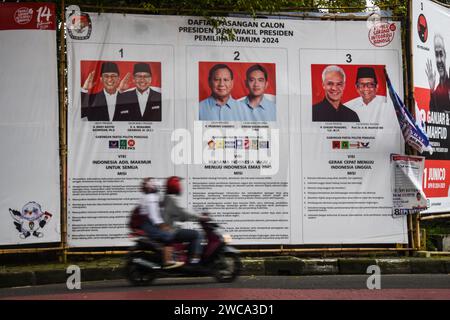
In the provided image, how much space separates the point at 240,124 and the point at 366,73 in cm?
233

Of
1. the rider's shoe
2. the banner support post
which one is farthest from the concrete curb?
the rider's shoe

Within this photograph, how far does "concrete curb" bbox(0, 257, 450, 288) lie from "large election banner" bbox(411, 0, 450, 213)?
5.29 feet

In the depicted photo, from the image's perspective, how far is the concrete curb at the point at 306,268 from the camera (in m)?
10.4

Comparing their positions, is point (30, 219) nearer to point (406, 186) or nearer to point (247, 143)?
point (247, 143)

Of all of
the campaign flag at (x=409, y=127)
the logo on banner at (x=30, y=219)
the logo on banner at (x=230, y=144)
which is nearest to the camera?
the logo on banner at (x=30, y=219)

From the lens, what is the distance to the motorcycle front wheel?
9461 mm

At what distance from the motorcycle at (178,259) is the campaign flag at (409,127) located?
13.7 ft

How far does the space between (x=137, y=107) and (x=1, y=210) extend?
2607 mm

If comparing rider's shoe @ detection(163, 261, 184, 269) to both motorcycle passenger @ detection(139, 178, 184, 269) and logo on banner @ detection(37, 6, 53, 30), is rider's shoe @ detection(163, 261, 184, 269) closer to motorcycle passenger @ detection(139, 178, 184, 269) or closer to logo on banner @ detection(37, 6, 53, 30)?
motorcycle passenger @ detection(139, 178, 184, 269)

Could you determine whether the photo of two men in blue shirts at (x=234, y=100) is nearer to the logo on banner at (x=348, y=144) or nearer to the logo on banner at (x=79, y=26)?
the logo on banner at (x=348, y=144)

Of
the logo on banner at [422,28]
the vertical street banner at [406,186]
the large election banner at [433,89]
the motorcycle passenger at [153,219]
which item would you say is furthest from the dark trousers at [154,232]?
the logo on banner at [422,28]

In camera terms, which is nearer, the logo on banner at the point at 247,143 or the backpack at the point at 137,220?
the backpack at the point at 137,220
